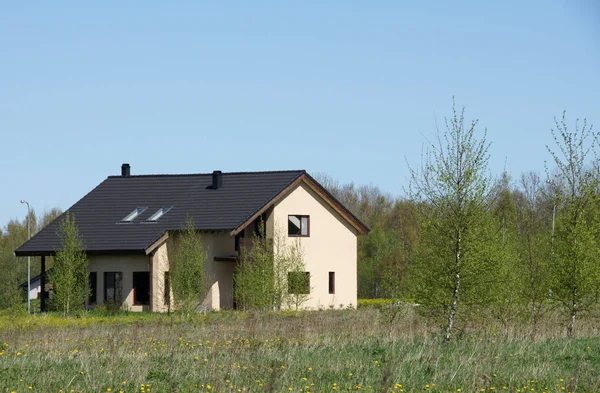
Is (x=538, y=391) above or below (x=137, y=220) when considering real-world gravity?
below

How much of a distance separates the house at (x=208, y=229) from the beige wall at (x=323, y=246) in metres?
0.05

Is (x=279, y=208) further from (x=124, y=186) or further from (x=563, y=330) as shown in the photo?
(x=563, y=330)

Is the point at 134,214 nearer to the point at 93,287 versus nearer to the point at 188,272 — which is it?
the point at 93,287

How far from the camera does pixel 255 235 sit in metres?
38.9

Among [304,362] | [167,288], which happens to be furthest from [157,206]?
[304,362]

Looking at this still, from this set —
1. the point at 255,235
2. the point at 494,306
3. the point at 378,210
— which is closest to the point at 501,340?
the point at 494,306

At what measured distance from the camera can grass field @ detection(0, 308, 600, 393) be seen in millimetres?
12984

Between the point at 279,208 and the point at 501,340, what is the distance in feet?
78.4

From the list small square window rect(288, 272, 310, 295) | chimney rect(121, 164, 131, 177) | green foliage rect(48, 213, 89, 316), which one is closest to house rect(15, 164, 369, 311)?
chimney rect(121, 164, 131, 177)

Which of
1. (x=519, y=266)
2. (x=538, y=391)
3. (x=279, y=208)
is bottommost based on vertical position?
(x=538, y=391)

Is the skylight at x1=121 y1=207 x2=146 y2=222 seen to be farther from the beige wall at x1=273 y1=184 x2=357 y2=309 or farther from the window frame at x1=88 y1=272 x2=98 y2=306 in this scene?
the beige wall at x1=273 y1=184 x2=357 y2=309

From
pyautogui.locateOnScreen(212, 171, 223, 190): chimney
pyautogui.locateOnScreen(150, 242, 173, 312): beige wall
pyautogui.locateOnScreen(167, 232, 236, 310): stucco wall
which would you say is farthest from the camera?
pyautogui.locateOnScreen(212, 171, 223, 190): chimney

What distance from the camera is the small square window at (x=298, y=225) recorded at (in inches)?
1697

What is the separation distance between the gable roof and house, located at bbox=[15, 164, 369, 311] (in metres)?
0.05
